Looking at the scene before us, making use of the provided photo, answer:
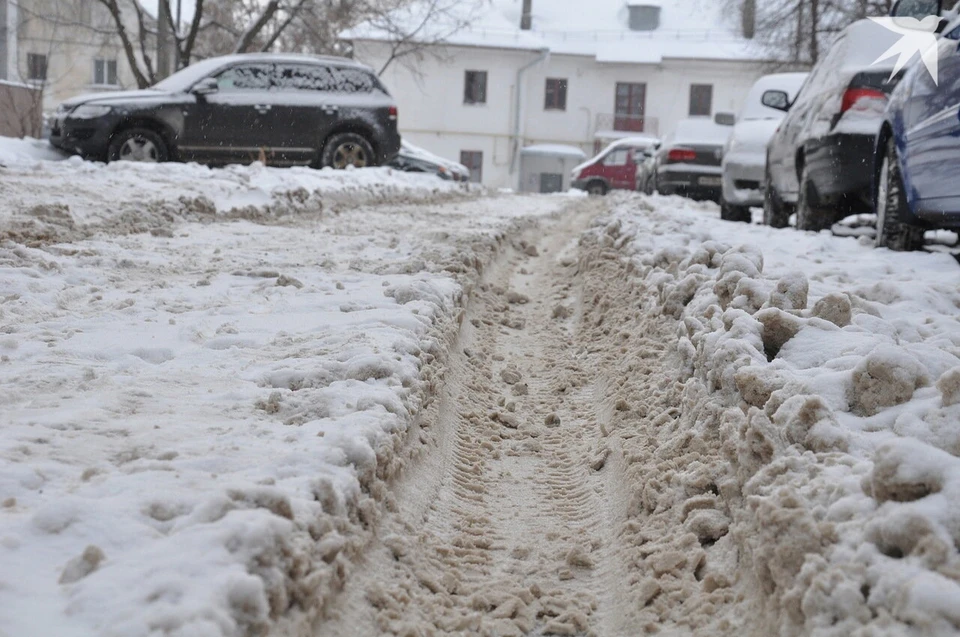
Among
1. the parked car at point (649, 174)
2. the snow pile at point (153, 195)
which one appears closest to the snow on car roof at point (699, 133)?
the parked car at point (649, 174)

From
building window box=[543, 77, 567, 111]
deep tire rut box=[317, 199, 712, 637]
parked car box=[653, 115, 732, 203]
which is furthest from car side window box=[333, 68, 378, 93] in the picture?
building window box=[543, 77, 567, 111]

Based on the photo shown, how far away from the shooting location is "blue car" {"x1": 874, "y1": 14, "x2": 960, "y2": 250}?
541 centimetres

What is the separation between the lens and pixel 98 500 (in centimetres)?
214

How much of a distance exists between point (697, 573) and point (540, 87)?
4071cm

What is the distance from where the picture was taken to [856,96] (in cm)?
737

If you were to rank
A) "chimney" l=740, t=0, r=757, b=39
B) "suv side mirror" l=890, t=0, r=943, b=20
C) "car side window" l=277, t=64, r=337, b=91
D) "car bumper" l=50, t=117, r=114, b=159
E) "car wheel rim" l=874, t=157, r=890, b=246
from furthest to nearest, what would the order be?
"chimney" l=740, t=0, r=757, b=39 < "car side window" l=277, t=64, r=337, b=91 < "car bumper" l=50, t=117, r=114, b=159 < "suv side mirror" l=890, t=0, r=943, b=20 < "car wheel rim" l=874, t=157, r=890, b=246

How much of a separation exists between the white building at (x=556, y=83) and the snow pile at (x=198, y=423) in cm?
3560

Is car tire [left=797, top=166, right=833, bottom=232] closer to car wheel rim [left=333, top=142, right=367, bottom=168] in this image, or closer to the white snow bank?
car wheel rim [left=333, top=142, right=367, bottom=168]

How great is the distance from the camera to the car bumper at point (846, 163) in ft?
23.9

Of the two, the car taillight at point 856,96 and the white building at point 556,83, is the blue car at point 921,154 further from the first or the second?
the white building at point 556,83

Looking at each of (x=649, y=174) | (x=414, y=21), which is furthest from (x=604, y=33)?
(x=649, y=174)

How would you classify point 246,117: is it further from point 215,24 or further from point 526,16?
point 526,16

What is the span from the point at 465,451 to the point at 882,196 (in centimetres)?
443

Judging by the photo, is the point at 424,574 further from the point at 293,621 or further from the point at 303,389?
the point at 303,389
